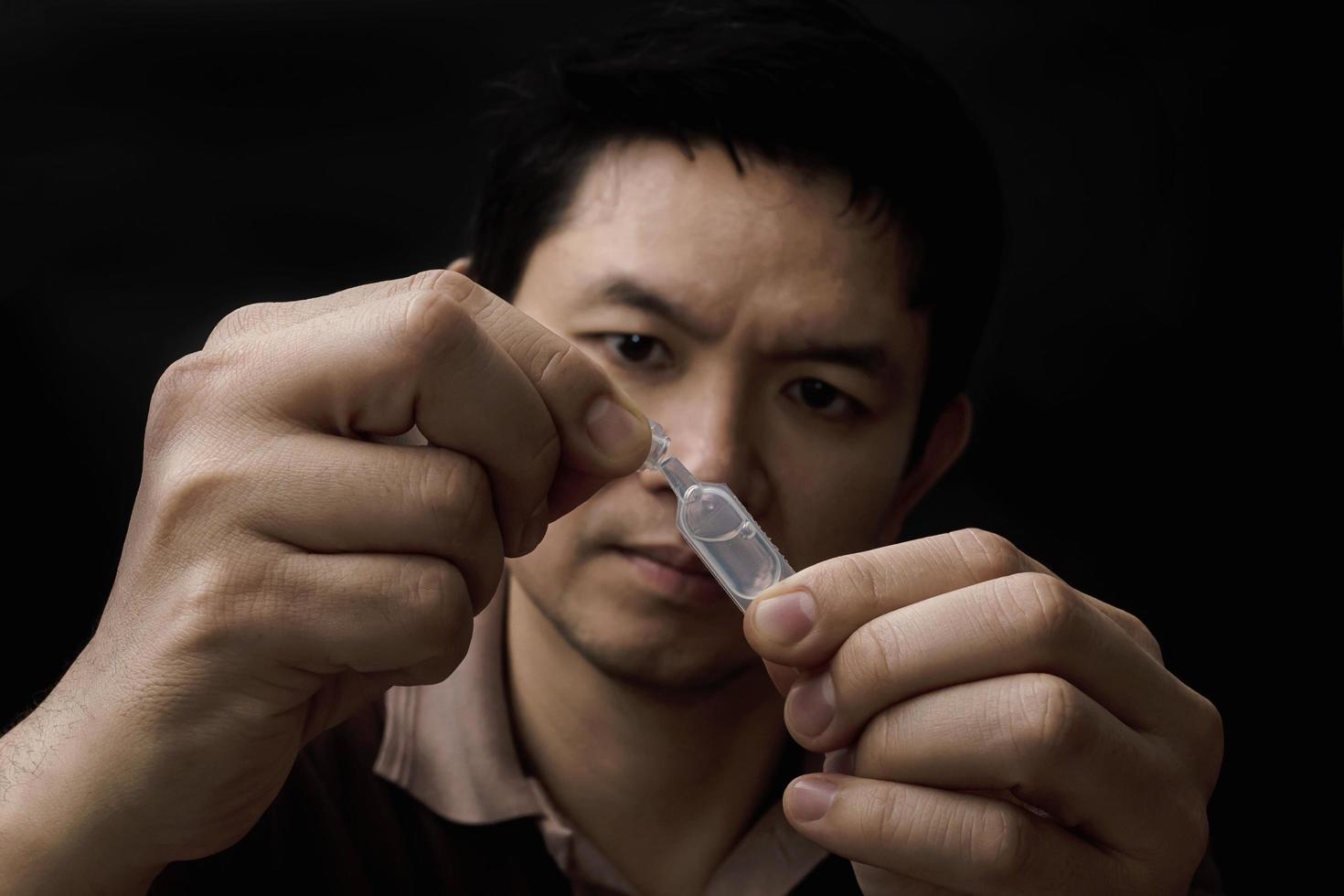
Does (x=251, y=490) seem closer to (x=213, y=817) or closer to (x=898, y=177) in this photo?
(x=213, y=817)

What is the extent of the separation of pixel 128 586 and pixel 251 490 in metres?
0.16

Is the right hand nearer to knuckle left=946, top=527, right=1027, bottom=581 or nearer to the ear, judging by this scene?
knuckle left=946, top=527, right=1027, bottom=581

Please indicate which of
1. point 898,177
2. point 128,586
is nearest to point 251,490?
point 128,586

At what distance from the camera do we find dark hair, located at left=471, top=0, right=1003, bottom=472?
5.15 ft

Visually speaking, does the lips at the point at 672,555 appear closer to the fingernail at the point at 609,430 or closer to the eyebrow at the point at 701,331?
the eyebrow at the point at 701,331

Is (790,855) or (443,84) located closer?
(790,855)

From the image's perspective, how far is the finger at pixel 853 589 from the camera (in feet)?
3.43

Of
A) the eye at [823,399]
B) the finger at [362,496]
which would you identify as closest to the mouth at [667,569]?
the eye at [823,399]

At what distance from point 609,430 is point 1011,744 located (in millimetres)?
447

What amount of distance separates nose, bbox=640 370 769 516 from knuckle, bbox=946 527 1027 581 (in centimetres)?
36

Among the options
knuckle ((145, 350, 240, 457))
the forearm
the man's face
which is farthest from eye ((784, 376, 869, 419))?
the forearm

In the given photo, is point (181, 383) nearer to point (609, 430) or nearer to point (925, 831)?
point (609, 430)

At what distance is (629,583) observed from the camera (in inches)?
58.7

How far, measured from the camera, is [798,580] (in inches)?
41.6
